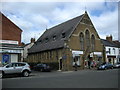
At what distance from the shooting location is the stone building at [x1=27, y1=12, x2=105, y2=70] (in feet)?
116

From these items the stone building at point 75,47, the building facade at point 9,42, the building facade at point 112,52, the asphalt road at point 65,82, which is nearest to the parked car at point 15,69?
the asphalt road at point 65,82

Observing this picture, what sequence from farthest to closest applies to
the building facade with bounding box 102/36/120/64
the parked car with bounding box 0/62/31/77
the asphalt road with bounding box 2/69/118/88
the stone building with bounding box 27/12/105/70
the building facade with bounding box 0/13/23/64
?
the building facade with bounding box 102/36/120/64
the stone building with bounding box 27/12/105/70
the building facade with bounding box 0/13/23/64
the parked car with bounding box 0/62/31/77
the asphalt road with bounding box 2/69/118/88

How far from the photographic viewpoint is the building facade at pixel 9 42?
2617 cm

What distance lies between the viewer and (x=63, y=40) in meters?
36.3

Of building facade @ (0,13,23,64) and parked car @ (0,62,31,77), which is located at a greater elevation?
building facade @ (0,13,23,64)

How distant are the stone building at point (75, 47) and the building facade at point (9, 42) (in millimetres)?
9812

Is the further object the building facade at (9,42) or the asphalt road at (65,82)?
the building facade at (9,42)

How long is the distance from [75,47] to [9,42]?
14.6 meters

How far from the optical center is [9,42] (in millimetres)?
27797

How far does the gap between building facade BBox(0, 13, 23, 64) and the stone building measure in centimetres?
981

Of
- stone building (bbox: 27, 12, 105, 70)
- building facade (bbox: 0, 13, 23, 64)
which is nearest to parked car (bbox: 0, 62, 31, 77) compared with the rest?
building facade (bbox: 0, 13, 23, 64)

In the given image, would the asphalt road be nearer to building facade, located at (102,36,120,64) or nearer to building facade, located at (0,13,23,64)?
building facade, located at (0,13,23,64)

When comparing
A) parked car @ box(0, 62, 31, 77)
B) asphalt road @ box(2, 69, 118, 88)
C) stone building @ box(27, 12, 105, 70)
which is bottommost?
asphalt road @ box(2, 69, 118, 88)

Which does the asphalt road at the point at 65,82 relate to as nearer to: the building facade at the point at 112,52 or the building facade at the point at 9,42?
the building facade at the point at 9,42
